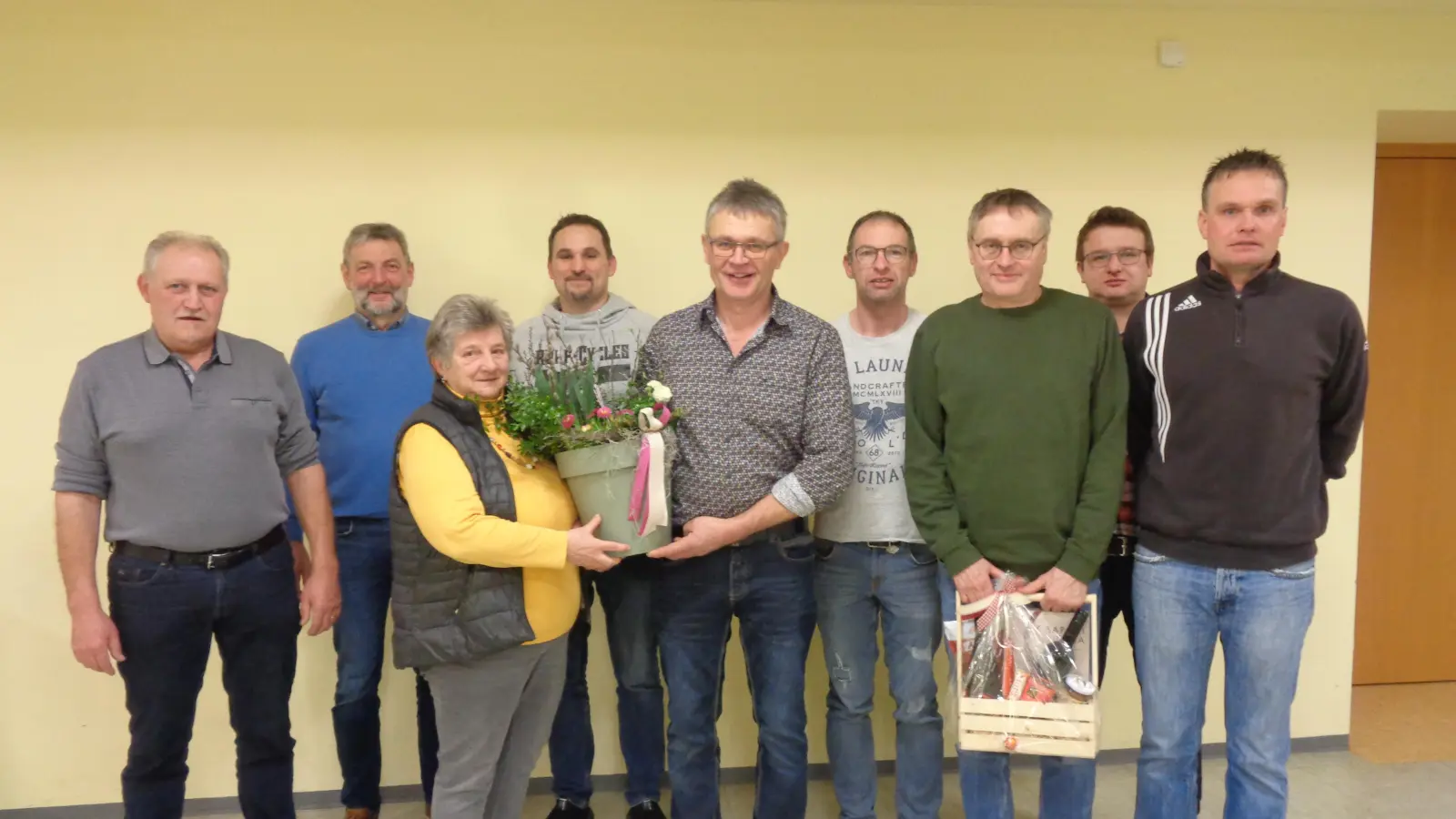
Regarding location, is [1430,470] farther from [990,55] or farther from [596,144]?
[596,144]

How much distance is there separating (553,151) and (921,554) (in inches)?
71.1

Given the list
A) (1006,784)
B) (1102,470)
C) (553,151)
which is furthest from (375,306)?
(1006,784)

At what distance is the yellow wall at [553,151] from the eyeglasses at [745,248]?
0.96 m

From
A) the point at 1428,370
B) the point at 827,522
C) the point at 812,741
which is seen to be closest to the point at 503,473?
the point at 827,522

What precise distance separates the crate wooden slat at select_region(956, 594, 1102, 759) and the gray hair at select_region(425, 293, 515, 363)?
1.27 metres

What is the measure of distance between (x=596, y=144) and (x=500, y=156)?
0.33 meters

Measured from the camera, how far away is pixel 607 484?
187 cm

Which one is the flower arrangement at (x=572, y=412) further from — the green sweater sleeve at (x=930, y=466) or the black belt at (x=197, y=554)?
the black belt at (x=197, y=554)

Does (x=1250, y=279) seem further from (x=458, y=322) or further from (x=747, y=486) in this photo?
(x=458, y=322)

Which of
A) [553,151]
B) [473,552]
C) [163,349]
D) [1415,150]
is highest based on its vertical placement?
[1415,150]

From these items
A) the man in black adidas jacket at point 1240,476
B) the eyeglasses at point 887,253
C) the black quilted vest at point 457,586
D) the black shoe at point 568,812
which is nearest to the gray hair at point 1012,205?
the eyeglasses at point 887,253

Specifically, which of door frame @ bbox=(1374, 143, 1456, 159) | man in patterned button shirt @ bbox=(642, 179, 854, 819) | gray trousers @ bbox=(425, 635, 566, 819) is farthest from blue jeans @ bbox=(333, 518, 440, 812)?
door frame @ bbox=(1374, 143, 1456, 159)

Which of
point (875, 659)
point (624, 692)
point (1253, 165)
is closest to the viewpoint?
point (1253, 165)

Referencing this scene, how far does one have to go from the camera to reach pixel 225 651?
7.07ft
